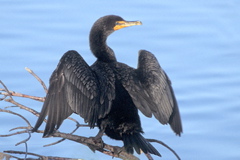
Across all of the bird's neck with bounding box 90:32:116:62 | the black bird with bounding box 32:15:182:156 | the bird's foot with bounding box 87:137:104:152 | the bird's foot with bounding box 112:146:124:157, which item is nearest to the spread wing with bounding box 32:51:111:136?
the black bird with bounding box 32:15:182:156

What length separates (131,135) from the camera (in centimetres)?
420

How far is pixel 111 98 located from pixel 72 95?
29 cm

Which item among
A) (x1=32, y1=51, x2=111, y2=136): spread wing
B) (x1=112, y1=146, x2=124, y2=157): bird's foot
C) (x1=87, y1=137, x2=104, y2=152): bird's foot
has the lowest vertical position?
(x1=112, y1=146, x2=124, y2=157): bird's foot

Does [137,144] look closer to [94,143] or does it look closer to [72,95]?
[94,143]

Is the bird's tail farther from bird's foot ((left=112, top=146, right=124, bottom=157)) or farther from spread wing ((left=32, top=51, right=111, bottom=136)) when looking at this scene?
spread wing ((left=32, top=51, right=111, bottom=136))

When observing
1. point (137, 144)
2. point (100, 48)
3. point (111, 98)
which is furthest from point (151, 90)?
point (100, 48)

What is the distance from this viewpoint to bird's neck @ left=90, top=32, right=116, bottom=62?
194 inches

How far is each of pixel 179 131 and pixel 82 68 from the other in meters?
0.91

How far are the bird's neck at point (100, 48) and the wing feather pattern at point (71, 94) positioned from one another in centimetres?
53

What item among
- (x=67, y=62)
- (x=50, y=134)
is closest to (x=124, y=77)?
(x=67, y=62)

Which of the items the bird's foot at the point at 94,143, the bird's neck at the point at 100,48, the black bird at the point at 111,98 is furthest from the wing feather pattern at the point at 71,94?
the bird's neck at the point at 100,48

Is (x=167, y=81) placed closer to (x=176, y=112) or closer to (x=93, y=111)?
(x=176, y=112)

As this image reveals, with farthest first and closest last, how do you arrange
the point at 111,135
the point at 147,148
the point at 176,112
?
the point at 176,112 → the point at 111,135 → the point at 147,148

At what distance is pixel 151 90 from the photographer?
4.46 m
